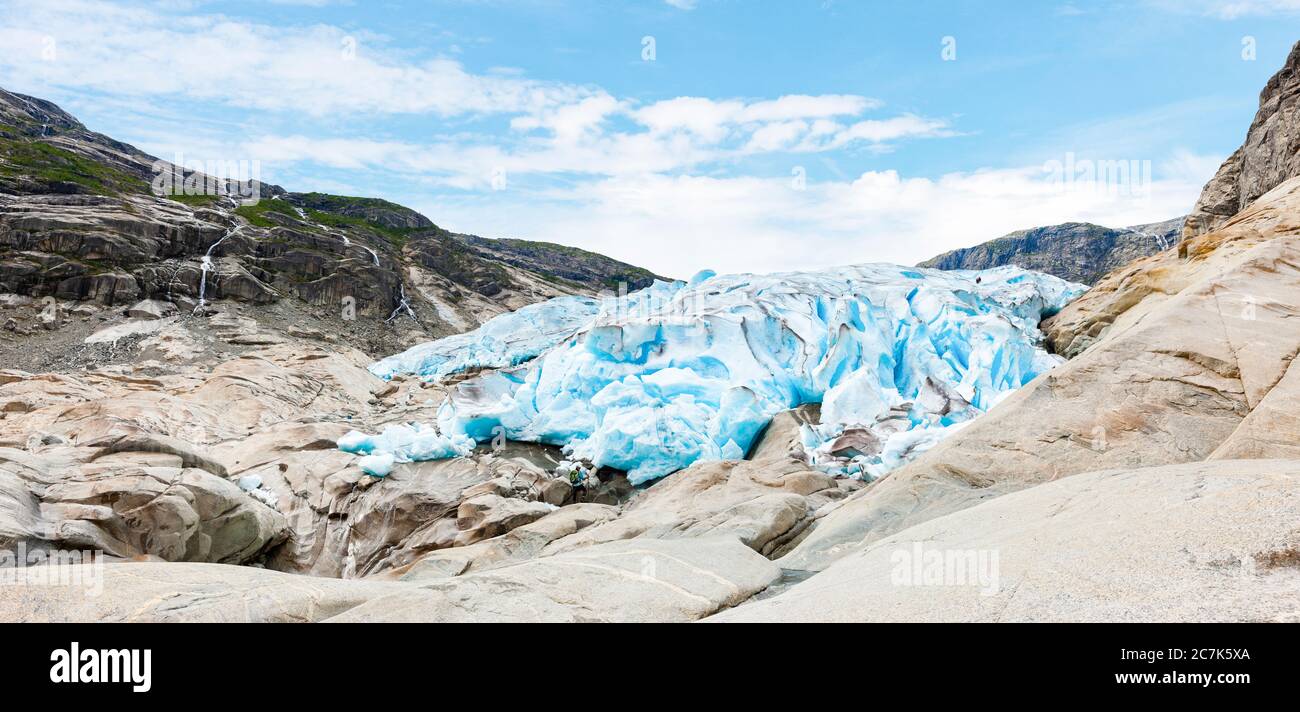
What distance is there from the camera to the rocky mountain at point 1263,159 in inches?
629

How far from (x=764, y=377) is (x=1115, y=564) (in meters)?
13.9

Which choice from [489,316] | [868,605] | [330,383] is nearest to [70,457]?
[868,605]

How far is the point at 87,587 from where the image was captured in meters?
3.67

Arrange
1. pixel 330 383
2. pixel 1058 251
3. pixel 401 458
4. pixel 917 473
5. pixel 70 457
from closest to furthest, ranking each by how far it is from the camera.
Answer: pixel 917 473 < pixel 70 457 < pixel 401 458 < pixel 330 383 < pixel 1058 251

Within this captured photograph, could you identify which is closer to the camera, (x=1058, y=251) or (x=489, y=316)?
(x=489, y=316)

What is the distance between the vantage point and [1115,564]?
9.80ft

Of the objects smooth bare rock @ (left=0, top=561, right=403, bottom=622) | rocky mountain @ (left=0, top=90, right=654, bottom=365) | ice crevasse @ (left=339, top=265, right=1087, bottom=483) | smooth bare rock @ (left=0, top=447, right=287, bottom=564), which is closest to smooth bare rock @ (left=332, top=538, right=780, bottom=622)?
smooth bare rock @ (left=0, top=561, right=403, bottom=622)

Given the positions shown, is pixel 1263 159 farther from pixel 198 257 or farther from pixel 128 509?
pixel 198 257

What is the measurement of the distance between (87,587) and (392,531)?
807 centimetres

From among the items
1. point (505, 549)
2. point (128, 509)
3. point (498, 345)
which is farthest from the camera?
point (498, 345)

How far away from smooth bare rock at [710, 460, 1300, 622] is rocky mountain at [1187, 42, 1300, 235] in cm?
1731

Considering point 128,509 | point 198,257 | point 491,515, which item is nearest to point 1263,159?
point 491,515

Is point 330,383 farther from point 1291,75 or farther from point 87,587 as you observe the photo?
point 1291,75
